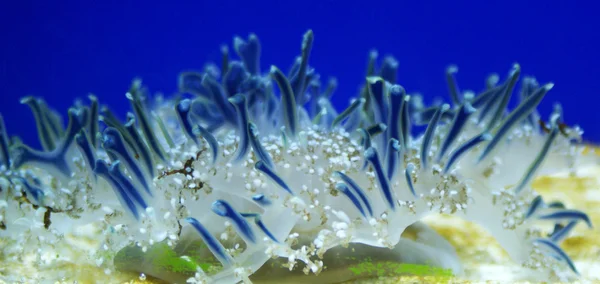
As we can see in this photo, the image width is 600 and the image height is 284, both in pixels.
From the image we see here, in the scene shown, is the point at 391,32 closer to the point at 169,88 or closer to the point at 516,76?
the point at 169,88

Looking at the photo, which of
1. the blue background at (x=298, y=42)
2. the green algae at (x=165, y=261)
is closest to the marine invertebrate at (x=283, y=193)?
the green algae at (x=165, y=261)

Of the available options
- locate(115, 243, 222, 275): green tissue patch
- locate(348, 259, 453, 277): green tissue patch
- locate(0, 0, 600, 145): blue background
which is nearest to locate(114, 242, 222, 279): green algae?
locate(115, 243, 222, 275): green tissue patch

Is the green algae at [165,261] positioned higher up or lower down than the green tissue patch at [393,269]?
higher up

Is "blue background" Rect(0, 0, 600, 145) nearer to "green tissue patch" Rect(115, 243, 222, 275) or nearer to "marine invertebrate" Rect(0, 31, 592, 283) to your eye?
"marine invertebrate" Rect(0, 31, 592, 283)

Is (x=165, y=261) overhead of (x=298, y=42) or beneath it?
beneath

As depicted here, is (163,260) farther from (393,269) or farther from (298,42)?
(298,42)

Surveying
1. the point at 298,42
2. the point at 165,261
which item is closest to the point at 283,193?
the point at 165,261

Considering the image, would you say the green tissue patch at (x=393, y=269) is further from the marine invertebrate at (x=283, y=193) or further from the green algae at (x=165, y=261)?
the green algae at (x=165, y=261)
